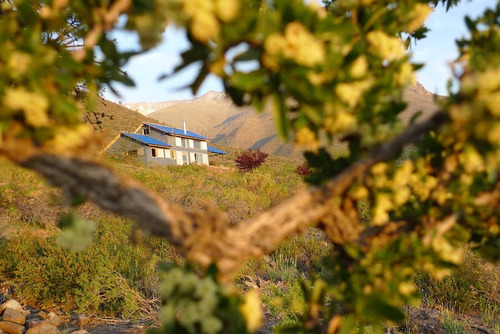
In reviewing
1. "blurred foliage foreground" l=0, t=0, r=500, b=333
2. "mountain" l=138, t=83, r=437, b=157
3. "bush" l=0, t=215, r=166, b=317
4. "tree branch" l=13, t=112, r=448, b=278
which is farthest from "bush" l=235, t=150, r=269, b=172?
"mountain" l=138, t=83, r=437, b=157

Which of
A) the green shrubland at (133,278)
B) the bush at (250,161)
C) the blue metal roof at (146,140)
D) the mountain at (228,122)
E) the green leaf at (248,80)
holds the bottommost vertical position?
the green shrubland at (133,278)

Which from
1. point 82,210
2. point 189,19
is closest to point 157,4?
point 189,19

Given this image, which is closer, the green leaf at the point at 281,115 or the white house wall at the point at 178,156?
the green leaf at the point at 281,115

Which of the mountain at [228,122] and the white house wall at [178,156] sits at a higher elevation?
the mountain at [228,122]

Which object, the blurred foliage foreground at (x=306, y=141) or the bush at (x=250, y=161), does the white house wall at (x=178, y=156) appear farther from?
the blurred foliage foreground at (x=306, y=141)

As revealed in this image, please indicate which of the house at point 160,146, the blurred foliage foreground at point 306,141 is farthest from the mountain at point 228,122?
the blurred foliage foreground at point 306,141

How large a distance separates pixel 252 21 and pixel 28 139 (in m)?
0.55

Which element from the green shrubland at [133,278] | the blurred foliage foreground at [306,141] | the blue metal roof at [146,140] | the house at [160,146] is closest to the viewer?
the blurred foliage foreground at [306,141]

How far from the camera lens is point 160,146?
29.8 meters

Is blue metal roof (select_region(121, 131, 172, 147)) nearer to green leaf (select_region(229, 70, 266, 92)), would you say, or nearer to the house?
the house

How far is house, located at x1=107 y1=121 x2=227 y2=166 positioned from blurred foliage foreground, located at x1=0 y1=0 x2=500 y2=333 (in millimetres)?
24432

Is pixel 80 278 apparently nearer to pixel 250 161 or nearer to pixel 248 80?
pixel 248 80

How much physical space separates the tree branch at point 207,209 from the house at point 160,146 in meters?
24.5

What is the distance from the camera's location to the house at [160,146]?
27359 millimetres
